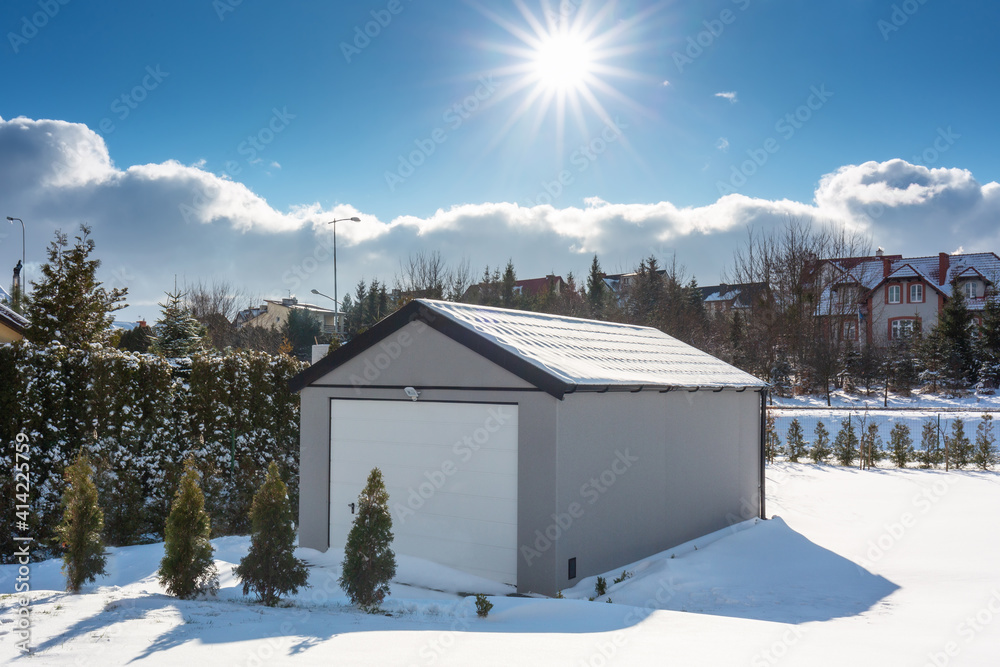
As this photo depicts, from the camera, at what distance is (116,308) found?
18641mm

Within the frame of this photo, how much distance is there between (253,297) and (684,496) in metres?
47.8

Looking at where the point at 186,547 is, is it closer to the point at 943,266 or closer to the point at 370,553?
the point at 370,553

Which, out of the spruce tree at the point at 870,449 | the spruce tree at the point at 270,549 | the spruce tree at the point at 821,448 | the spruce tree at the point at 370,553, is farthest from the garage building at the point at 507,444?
the spruce tree at the point at 870,449

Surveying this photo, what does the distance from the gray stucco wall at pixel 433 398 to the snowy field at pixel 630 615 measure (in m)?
0.71

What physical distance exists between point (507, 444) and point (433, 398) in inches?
49.8

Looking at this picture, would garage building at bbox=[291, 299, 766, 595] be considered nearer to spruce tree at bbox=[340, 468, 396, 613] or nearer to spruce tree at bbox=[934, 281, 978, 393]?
spruce tree at bbox=[340, 468, 396, 613]

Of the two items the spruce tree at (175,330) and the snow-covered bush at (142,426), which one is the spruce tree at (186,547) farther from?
the spruce tree at (175,330)

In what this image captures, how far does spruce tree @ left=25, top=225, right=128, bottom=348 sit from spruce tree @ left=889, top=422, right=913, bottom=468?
21.9 metres

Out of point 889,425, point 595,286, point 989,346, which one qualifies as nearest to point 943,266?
point 989,346

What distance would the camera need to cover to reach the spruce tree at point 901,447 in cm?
1833

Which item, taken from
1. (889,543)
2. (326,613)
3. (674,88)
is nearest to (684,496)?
(889,543)

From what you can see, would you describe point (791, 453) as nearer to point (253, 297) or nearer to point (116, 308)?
point (116, 308)

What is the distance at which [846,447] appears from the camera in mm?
18828

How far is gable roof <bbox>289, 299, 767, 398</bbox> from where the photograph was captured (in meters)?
7.63
